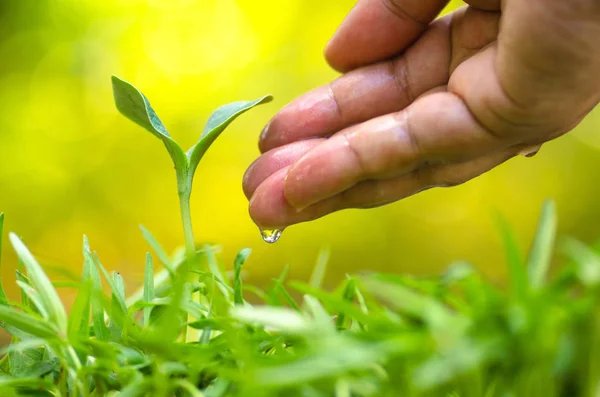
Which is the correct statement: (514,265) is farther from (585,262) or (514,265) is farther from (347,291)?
(347,291)

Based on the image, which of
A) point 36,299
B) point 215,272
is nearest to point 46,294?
point 36,299

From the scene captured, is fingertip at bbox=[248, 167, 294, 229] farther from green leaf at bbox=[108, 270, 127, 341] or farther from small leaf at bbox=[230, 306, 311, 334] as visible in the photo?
small leaf at bbox=[230, 306, 311, 334]

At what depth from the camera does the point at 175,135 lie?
1.77m

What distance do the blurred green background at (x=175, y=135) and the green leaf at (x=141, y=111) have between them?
4.36ft

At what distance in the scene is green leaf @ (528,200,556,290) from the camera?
0.77ft

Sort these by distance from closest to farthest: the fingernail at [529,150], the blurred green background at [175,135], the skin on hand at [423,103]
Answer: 1. the skin on hand at [423,103]
2. the fingernail at [529,150]
3. the blurred green background at [175,135]

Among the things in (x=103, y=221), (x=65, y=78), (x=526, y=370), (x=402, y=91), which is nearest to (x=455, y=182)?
(x=402, y=91)

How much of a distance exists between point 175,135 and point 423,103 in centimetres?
141

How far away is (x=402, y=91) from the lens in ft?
1.95

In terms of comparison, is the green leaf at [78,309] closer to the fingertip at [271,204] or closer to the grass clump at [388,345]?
the grass clump at [388,345]

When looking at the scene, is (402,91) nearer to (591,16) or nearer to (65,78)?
(591,16)

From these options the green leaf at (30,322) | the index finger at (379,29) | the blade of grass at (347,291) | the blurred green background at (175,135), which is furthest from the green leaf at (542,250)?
the blurred green background at (175,135)

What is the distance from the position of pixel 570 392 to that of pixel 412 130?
0.85 ft

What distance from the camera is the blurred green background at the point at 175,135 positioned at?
1737mm
